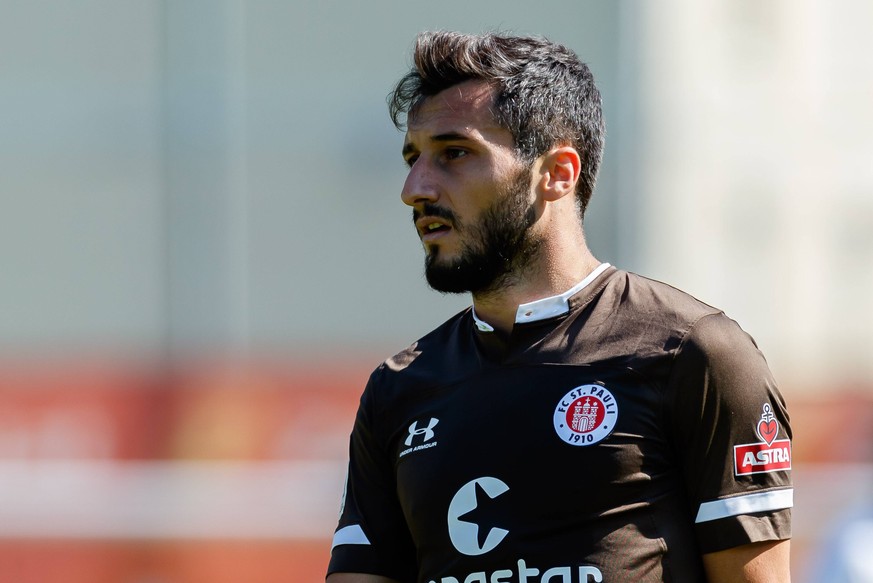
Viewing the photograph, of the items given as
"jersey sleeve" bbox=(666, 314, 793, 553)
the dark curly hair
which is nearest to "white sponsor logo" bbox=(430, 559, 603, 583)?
"jersey sleeve" bbox=(666, 314, 793, 553)

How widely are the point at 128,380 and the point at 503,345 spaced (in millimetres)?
3675

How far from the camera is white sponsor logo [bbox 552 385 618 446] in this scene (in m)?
1.92

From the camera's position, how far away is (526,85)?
2.21 m

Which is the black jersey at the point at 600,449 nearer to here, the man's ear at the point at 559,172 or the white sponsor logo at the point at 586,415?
the white sponsor logo at the point at 586,415

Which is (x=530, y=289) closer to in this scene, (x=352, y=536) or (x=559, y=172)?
(x=559, y=172)

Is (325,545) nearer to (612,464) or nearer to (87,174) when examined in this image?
(87,174)

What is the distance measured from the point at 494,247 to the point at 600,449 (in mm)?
387

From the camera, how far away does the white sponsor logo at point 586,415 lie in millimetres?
1919

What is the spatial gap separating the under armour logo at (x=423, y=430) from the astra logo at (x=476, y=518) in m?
0.12

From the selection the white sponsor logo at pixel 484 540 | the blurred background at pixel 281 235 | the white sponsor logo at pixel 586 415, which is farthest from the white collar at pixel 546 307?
the blurred background at pixel 281 235

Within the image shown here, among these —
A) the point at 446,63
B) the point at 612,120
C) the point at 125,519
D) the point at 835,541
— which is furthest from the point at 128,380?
the point at 446,63

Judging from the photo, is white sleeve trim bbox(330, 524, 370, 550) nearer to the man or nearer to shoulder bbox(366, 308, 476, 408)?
the man

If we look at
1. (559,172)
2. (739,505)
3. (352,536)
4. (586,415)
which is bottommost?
(352,536)

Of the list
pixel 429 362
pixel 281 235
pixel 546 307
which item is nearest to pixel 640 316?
pixel 546 307
